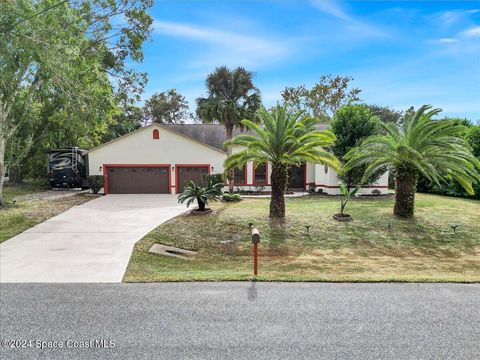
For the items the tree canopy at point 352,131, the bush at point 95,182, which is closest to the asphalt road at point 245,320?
the tree canopy at point 352,131

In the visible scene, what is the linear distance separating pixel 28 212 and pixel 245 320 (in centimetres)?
1418

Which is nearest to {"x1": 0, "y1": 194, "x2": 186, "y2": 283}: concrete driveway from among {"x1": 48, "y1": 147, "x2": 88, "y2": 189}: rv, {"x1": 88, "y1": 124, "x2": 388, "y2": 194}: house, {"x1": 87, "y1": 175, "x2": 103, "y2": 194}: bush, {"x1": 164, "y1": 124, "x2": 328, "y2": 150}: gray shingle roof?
{"x1": 87, "y1": 175, "x2": 103, "y2": 194}: bush

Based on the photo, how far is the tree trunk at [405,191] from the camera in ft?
48.3

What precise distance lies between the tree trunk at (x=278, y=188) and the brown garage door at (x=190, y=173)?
10.3 metres

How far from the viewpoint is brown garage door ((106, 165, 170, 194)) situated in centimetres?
2372

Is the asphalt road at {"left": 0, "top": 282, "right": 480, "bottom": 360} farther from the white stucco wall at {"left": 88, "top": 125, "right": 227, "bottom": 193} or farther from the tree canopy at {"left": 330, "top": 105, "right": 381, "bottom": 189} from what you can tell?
the white stucco wall at {"left": 88, "top": 125, "right": 227, "bottom": 193}

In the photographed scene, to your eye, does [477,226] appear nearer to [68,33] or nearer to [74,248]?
[74,248]

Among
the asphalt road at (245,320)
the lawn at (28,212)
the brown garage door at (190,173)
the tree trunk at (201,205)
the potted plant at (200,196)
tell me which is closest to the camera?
the asphalt road at (245,320)

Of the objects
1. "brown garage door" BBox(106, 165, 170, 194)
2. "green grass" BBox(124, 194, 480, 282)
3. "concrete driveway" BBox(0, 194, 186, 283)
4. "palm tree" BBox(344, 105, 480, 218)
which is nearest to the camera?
"concrete driveway" BBox(0, 194, 186, 283)

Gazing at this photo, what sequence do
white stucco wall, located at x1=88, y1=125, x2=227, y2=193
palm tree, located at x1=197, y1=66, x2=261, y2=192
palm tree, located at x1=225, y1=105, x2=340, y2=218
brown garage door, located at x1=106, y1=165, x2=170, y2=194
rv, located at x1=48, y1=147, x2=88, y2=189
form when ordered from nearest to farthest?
palm tree, located at x1=225, y1=105, x2=340, y2=218 < palm tree, located at x1=197, y1=66, x2=261, y2=192 < white stucco wall, located at x1=88, y1=125, x2=227, y2=193 < brown garage door, located at x1=106, y1=165, x2=170, y2=194 < rv, located at x1=48, y1=147, x2=88, y2=189

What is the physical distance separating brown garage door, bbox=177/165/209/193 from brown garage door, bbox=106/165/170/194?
877 millimetres

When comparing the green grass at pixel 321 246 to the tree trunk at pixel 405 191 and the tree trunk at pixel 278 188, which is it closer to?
the tree trunk at pixel 405 191

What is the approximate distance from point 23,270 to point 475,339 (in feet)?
30.7

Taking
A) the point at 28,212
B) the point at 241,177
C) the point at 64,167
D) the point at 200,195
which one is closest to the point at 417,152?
the point at 200,195
